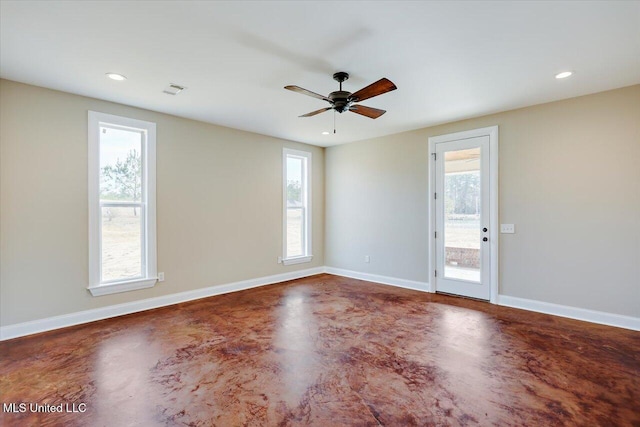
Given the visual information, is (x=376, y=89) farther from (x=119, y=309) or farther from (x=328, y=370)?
(x=119, y=309)

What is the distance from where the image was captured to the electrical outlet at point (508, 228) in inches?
167

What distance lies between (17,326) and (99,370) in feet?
5.04

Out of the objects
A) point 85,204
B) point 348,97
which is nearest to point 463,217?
point 348,97

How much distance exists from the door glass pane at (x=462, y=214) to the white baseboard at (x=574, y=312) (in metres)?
0.52

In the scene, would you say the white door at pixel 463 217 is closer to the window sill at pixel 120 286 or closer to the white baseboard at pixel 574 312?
the white baseboard at pixel 574 312

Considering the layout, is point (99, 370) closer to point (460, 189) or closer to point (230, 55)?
point (230, 55)

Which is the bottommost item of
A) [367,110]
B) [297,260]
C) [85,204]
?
[297,260]

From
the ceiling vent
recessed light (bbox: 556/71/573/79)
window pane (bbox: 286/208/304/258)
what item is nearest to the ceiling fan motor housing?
the ceiling vent

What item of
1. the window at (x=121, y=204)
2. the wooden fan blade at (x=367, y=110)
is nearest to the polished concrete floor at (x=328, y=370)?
the window at (x=121, y=204)

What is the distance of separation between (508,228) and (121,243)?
5261mm

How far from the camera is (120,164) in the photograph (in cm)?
404

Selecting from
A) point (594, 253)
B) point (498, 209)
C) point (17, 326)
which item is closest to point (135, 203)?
point (17, 326)

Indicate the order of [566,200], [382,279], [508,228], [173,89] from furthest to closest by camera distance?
[382,279] < [508,228] < [566,200] < [173,89]

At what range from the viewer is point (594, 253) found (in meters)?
3.66
